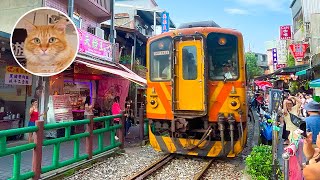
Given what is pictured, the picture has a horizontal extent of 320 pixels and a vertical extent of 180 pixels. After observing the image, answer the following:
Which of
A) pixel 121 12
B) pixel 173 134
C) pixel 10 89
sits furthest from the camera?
pixel 121 12

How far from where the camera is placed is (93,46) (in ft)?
35.0

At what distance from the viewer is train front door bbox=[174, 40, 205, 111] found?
6.77 meters

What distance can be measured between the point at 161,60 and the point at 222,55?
1585 mm

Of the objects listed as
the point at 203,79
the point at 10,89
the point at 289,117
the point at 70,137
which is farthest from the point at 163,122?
the point at 10,89

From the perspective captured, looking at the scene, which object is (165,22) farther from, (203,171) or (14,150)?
(14,150)

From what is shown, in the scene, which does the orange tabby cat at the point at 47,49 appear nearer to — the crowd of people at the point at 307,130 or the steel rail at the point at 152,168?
the steel rail at the point at 152,168

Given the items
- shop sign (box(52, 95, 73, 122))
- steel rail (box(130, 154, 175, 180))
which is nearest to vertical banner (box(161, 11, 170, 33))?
shop sign (box(52, 95, 73, 122))

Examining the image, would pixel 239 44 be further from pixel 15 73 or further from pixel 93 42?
pixel 15 73

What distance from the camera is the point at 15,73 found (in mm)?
8719

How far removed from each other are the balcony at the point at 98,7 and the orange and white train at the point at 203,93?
6.54 m

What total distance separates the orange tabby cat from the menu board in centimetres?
221

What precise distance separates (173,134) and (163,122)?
46 centimetres

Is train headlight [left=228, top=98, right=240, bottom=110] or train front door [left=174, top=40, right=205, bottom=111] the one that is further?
train front door [left=174, top=40, right=205, bottom=111]

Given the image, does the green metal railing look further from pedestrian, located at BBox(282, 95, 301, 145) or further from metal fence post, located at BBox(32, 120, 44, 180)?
pedestrian, located at BBox(282, 95, 301, 145)
